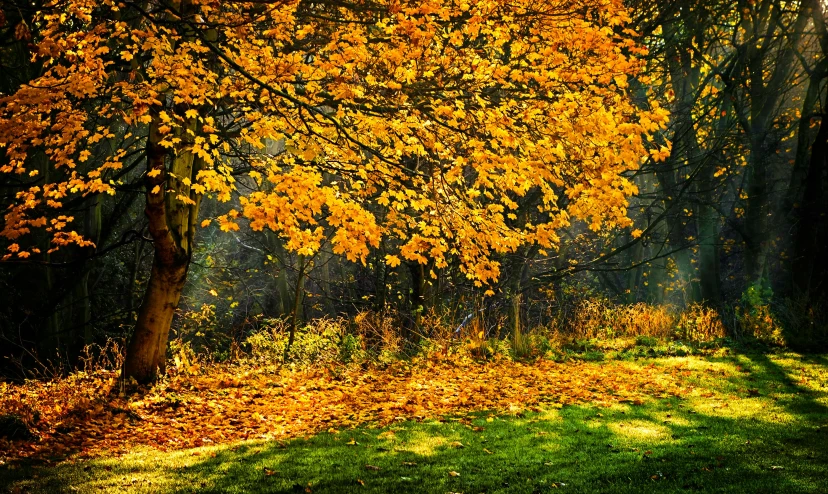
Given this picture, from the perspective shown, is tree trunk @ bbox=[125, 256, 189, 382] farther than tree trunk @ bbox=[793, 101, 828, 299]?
No

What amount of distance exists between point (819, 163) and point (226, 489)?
12.2 meters

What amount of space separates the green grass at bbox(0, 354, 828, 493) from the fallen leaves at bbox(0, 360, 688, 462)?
56 centimetres

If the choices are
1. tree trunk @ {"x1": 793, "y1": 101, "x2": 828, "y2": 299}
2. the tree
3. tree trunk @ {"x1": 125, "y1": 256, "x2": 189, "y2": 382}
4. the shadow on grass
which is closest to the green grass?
the shadow on grass

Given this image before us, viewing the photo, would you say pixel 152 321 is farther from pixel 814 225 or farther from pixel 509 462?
pixel 814 225

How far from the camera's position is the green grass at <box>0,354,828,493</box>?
16.7 ft

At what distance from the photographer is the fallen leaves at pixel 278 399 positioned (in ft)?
23.9

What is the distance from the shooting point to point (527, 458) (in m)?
A: 5.85

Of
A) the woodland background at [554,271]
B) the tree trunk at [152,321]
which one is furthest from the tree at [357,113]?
the woodland background at [554,271]

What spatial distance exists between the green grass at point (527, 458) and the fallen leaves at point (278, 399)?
22.1 inches

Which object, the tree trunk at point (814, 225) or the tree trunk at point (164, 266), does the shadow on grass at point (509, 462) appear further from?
the tree trunk at point (814, 225)

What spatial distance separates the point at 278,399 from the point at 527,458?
13.7 ft

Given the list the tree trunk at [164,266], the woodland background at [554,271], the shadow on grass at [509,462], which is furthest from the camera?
the woodland background at [554,271]

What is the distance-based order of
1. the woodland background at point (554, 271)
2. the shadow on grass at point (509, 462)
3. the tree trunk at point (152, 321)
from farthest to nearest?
the woodland background at point (554, 271) → the tree trunk at point (152, 321) → the shadow on grass at point (509, 462)

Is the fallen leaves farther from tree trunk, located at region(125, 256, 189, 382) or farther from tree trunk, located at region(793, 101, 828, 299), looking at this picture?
tree trunk, located at region(793, 101, 828, 299)
